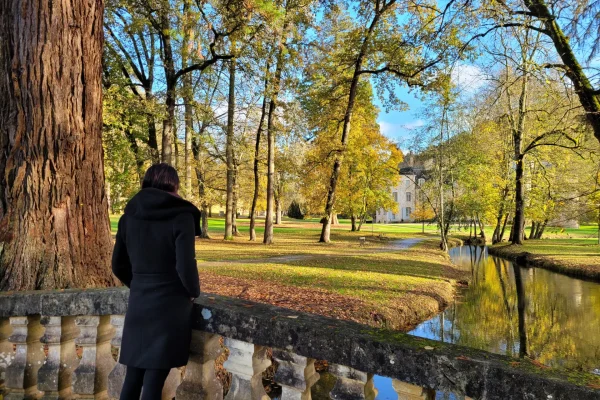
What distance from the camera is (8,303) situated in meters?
2.89

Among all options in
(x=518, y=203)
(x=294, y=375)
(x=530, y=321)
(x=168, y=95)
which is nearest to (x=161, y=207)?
(x=294, y=375)

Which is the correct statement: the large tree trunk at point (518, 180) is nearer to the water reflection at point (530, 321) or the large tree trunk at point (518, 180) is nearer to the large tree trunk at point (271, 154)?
the water reflection at point (530, 321)

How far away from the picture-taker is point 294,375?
215 centimetres

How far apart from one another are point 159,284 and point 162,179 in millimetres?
592

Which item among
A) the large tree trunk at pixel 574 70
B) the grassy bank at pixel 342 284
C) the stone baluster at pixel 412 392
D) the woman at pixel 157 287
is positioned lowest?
the grassy bank at pixel 342 284

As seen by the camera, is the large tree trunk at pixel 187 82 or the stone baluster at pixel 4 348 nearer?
the stone baluster at pixel 4 348

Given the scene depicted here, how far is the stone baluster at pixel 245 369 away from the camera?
227cm

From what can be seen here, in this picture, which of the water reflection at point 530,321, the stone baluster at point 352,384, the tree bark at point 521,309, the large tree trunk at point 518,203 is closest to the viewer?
the stone baluster at point 352,384

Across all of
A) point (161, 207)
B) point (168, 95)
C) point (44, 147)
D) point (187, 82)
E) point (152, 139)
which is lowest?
point (161, 207)

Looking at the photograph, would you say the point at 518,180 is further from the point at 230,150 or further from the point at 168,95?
the point at 168,95

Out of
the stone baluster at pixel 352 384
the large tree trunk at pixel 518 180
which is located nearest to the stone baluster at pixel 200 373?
the stone baluster at pixel 352 384

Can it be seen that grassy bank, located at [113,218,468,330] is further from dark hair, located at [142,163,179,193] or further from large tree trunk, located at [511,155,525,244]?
large tree trunk, located at [511,155,525,244]

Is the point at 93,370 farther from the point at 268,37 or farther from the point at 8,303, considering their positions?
the point at 268,37

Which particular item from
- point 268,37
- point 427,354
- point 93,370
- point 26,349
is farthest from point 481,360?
point 268,37
